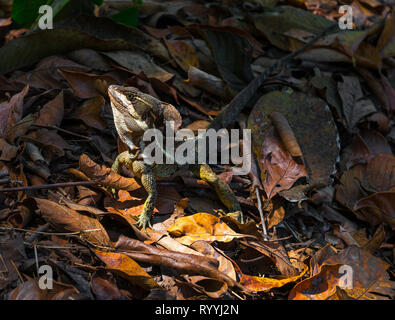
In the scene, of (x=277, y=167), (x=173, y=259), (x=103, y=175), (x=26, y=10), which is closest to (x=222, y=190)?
(x=277, y=167)

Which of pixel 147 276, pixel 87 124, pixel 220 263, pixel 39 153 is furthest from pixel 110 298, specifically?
pixel 87 124

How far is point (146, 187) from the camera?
3.19 metres

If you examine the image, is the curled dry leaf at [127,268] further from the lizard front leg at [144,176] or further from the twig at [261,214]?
the twig at [261,214]

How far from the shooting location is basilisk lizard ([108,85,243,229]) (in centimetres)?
314

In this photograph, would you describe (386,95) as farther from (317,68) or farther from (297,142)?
(297,142)

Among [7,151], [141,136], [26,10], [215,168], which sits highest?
[26,10]

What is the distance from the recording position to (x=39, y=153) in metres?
3.17

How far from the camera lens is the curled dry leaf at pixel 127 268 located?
253 centimetres

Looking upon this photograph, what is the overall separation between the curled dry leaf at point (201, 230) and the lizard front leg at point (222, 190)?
0.31m

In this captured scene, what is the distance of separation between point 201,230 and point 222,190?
1.65 feet

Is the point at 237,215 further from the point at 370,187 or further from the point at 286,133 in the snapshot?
the point at 370,187

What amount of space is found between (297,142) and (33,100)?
8.53ft

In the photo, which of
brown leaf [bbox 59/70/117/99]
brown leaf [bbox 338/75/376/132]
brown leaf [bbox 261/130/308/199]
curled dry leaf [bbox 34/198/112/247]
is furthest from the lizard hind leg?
brown leaf [bbox 338/75/376/132]

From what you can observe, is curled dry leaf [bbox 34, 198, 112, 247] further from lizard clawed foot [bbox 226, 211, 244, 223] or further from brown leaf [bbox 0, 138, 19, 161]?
lizard clawed foot [bbox 226, 211, 244, 223]
